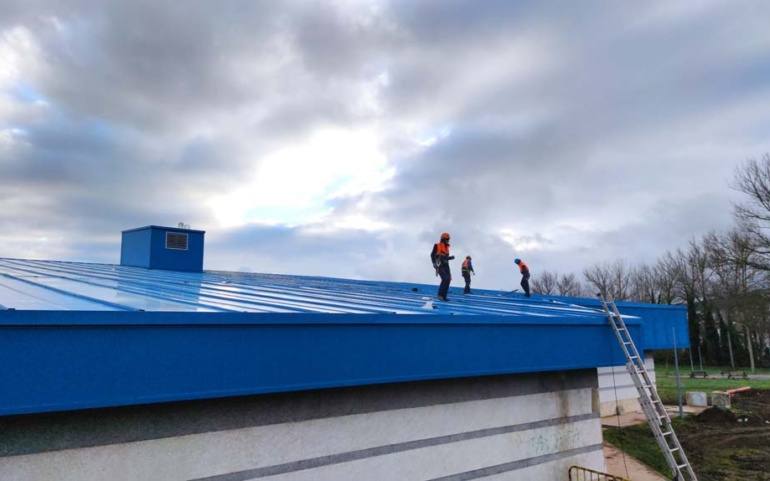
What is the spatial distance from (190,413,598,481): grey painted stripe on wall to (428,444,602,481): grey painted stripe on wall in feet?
1.25

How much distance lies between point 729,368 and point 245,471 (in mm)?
52286

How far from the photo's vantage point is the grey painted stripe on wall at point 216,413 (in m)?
4.24

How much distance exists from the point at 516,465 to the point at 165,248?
482 inches

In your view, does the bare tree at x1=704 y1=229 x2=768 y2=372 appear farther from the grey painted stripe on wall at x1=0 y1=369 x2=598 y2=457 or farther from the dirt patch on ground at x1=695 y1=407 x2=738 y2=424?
the grey painted stripe on wall at x1=0 y1=369 x2=598 y2=457

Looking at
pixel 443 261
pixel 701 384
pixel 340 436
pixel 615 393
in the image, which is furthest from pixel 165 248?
pixel 701 384

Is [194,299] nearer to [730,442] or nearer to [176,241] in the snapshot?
[176,241]

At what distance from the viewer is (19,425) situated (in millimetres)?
4164

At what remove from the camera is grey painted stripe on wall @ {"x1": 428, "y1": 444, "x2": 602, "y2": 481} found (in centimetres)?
678

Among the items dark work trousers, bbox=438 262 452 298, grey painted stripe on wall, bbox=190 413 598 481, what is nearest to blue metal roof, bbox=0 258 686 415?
grey painted stripe on wall, bbox=190 413 598 481

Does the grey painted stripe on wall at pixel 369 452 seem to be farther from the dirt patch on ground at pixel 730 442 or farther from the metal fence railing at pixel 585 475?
the dirt patch on ground at pixel 730 442

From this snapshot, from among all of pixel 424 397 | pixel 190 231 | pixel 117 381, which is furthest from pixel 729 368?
pixel 117 381

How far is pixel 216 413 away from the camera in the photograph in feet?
16.5

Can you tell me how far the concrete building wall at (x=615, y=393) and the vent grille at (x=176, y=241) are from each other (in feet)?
46.5

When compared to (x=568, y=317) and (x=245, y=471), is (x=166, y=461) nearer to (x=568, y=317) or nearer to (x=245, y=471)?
(x=245, y=471)
